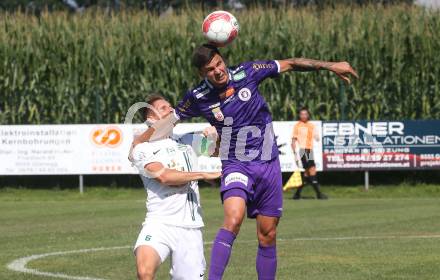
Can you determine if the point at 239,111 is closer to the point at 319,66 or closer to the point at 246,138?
the point at 246,138

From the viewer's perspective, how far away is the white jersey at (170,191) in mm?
8734

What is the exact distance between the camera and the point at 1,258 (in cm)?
1346

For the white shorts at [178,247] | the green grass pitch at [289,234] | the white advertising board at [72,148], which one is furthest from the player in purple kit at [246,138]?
the white advertising board at [72,148]

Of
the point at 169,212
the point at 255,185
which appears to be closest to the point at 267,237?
the point at 255,185

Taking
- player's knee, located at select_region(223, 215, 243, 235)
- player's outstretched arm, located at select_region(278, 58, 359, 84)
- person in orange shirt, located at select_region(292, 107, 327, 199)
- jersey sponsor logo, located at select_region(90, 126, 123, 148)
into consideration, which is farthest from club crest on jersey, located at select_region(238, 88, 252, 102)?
jersey sponsor logo, located at select_region(90, 126, 123, 148)

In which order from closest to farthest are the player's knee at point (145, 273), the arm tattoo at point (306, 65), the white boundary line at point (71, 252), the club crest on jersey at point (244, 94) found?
the player's knee at point (145, 273), the arm tattoo at point (306, 65), the club crest on jersey at point (244, 94), the white boundary line at point (71, 252)

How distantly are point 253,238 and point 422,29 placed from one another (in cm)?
1509

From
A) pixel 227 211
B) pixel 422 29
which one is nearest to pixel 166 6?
pixel 422 29

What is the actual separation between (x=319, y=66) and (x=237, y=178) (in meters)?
1.32

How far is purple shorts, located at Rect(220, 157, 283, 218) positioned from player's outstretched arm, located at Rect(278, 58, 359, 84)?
923 mm

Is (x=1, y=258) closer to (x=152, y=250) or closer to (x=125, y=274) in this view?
(x=125, y=274)

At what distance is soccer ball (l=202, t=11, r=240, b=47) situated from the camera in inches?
404

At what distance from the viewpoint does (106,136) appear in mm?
26141

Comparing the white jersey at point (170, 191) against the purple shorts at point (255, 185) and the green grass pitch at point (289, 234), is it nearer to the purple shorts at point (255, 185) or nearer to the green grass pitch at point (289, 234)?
the purple shorts at point (255, 185)
